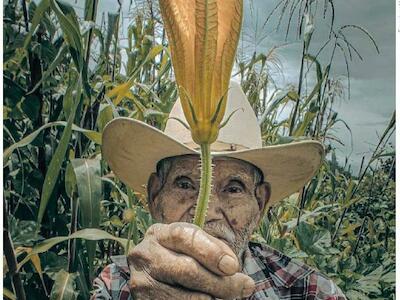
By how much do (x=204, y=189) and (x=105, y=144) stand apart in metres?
0.53

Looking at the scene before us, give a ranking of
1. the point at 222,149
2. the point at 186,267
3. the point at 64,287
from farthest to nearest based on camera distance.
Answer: the point at 222,149, the point at 64,287, the point at 186,267

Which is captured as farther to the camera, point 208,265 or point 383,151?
point 383,151

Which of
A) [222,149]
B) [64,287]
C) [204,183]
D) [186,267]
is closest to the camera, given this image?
[204,183]

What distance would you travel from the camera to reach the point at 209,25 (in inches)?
18.7

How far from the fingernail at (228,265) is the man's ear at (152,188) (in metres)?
0.50

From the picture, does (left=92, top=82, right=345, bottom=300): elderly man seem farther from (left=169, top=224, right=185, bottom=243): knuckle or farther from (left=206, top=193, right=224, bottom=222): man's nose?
(left=169, top=224, right=185, bottom=243): knuckle

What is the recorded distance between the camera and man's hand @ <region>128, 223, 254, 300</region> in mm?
545

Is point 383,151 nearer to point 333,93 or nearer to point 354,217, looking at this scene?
point 333,93

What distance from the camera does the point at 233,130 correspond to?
106cm

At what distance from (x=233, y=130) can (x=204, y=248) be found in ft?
1.75

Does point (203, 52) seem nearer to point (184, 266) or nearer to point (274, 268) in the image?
point (184, 266)

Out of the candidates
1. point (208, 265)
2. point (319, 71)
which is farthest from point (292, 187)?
point (208, 265)

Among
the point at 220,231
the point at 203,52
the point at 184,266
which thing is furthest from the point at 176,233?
the point at 220,231

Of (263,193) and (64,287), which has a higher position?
(263,193)
